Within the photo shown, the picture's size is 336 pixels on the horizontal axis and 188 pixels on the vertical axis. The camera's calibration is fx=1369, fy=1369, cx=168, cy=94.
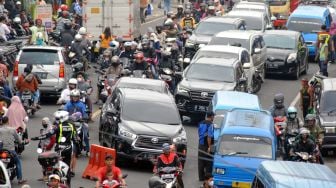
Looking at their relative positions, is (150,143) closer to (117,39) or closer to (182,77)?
(182,77)

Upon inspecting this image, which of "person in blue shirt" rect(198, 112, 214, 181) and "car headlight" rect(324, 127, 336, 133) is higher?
"person in blue shirt" rect(198, 112, 214, 181)

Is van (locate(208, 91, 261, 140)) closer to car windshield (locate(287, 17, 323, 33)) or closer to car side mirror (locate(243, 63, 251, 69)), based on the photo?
car side mirror (locate(243, 63, 251, 69))

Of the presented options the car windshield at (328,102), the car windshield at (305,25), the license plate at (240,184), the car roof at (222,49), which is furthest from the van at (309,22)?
the license plate at (240,184)

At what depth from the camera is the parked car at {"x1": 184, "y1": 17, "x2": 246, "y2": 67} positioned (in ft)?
152

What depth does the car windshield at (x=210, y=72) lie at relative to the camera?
37938 mm

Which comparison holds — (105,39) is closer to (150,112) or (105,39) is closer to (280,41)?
(280,41)

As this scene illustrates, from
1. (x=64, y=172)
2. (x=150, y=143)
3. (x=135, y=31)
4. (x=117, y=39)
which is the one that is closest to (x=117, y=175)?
(x=64, y=172)

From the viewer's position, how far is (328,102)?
1351 inches

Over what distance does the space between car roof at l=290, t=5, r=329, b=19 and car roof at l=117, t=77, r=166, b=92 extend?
70.3ft

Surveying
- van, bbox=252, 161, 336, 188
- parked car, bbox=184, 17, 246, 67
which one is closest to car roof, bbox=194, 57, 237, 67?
parked car, bbox=184, 17, 246, 67

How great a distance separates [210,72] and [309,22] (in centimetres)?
1628

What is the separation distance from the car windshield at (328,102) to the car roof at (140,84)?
405 cm

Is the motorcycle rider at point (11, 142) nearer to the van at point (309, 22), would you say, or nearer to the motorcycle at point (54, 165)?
Answer: the motorcycle at point (54, 165)

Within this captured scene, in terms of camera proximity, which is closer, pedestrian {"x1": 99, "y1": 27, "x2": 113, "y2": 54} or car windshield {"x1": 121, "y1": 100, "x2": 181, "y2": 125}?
car windshield {"x1": 121, "y1": 100, "x2": 181, "y2": 125}
